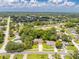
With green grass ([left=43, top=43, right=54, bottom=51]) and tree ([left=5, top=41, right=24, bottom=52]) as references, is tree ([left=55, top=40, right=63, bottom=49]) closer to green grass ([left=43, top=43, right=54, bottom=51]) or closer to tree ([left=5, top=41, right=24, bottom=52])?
green grass ([left=43, top=43, right=54, bottom=51])

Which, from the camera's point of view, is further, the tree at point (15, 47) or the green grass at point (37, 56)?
the tree at point (15, 47)

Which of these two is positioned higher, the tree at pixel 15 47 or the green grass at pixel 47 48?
the tree at pixel 15 47

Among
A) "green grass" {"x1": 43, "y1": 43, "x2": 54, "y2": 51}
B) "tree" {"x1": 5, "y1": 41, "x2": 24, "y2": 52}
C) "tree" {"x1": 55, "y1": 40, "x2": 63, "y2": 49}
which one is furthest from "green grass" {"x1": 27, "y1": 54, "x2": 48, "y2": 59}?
"tree" {"x1": 55, "y1": 40, "x2": 63, "y2": 49}

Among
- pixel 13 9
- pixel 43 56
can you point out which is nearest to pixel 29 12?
pixel 13 9

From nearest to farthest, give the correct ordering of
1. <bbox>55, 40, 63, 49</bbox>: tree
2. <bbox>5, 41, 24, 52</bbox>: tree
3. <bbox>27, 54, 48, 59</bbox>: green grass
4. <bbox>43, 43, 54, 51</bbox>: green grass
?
<bbox>27, 54, 48, 59</bbox>: green grass → <bbox>5, 41, 24, 52</bbox>: tree → <bbox>43, 43, 54, 51</bbox>: green grass → <bbox>55, 40, 63, 49</bbox>: tree

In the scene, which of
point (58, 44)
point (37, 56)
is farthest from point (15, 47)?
point (58, 44)

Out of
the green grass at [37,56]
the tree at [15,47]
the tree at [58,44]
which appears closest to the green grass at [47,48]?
the tree at [58,44]

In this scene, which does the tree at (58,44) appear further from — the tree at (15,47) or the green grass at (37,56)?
the tree at (15,47)

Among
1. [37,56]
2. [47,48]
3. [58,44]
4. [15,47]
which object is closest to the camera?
[37,56]

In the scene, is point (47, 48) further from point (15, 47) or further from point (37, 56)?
point (15, 47)

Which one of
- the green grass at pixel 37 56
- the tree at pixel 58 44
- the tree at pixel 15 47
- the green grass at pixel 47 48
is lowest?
the green grass at pixel 47 48

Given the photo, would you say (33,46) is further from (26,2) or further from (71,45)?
(26,2)

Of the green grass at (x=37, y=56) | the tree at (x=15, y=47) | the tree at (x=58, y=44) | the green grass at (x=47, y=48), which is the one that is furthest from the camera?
the tree at (x=58, y=44)
